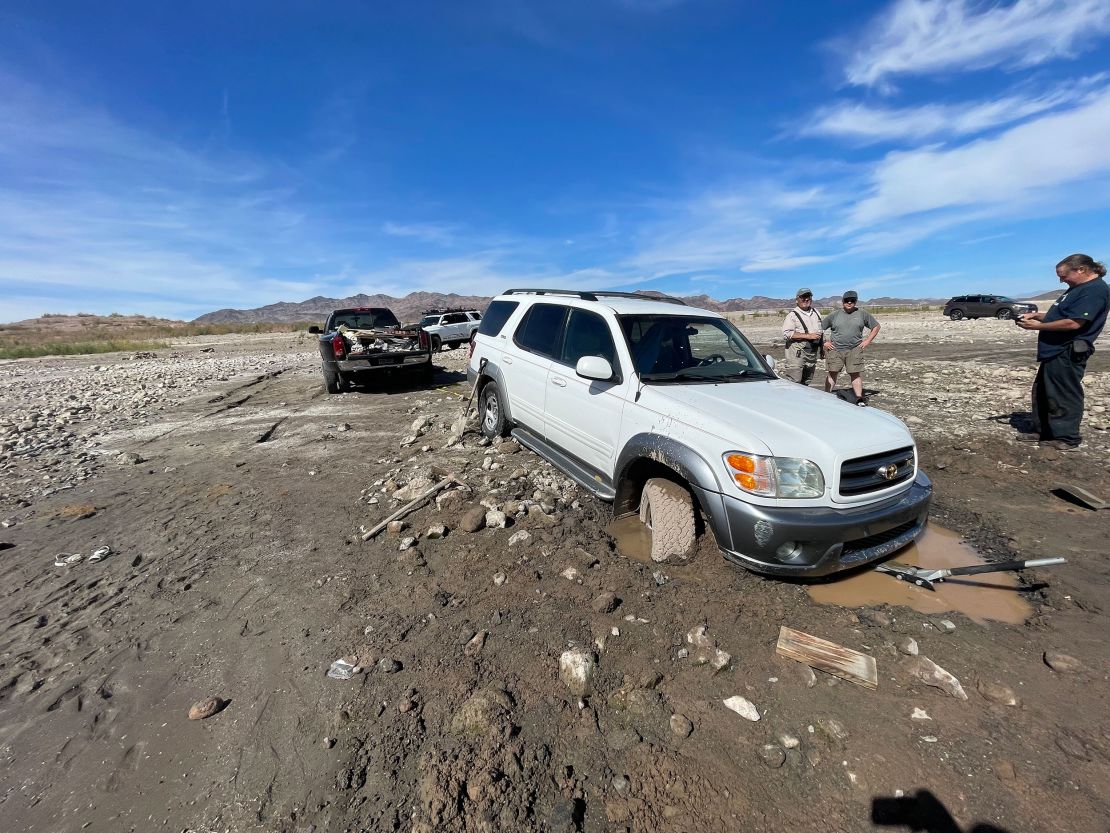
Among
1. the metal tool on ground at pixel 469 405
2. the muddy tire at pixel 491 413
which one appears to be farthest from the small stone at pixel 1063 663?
the metal tool on ground at pixel 469 405

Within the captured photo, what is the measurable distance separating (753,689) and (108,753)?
2867 mm

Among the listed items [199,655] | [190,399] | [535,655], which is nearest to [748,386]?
[535,655]

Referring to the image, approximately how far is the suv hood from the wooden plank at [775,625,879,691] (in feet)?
3.12

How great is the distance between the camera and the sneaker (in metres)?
5.48

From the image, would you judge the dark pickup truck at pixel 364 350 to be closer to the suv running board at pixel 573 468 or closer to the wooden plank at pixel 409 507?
the suv running board at pixel 573 468

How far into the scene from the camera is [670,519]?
334 centimetres

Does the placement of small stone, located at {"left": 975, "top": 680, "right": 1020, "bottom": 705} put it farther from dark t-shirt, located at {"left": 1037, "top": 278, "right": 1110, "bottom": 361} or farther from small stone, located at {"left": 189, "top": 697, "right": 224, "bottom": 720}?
dark t-shirt, located at {"left": 1037, "top": 278, "right": 1110, "bottom": 361}

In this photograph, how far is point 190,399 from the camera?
34.9 feet

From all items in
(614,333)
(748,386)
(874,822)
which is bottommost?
(874,822)

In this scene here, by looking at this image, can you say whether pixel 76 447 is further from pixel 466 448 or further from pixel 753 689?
pixel 753 689

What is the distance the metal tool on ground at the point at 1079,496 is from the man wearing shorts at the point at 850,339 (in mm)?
3177

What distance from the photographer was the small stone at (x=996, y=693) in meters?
2.26

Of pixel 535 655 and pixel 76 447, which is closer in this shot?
pixel 535 655

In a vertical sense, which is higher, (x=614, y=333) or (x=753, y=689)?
(x=614, y=333)
